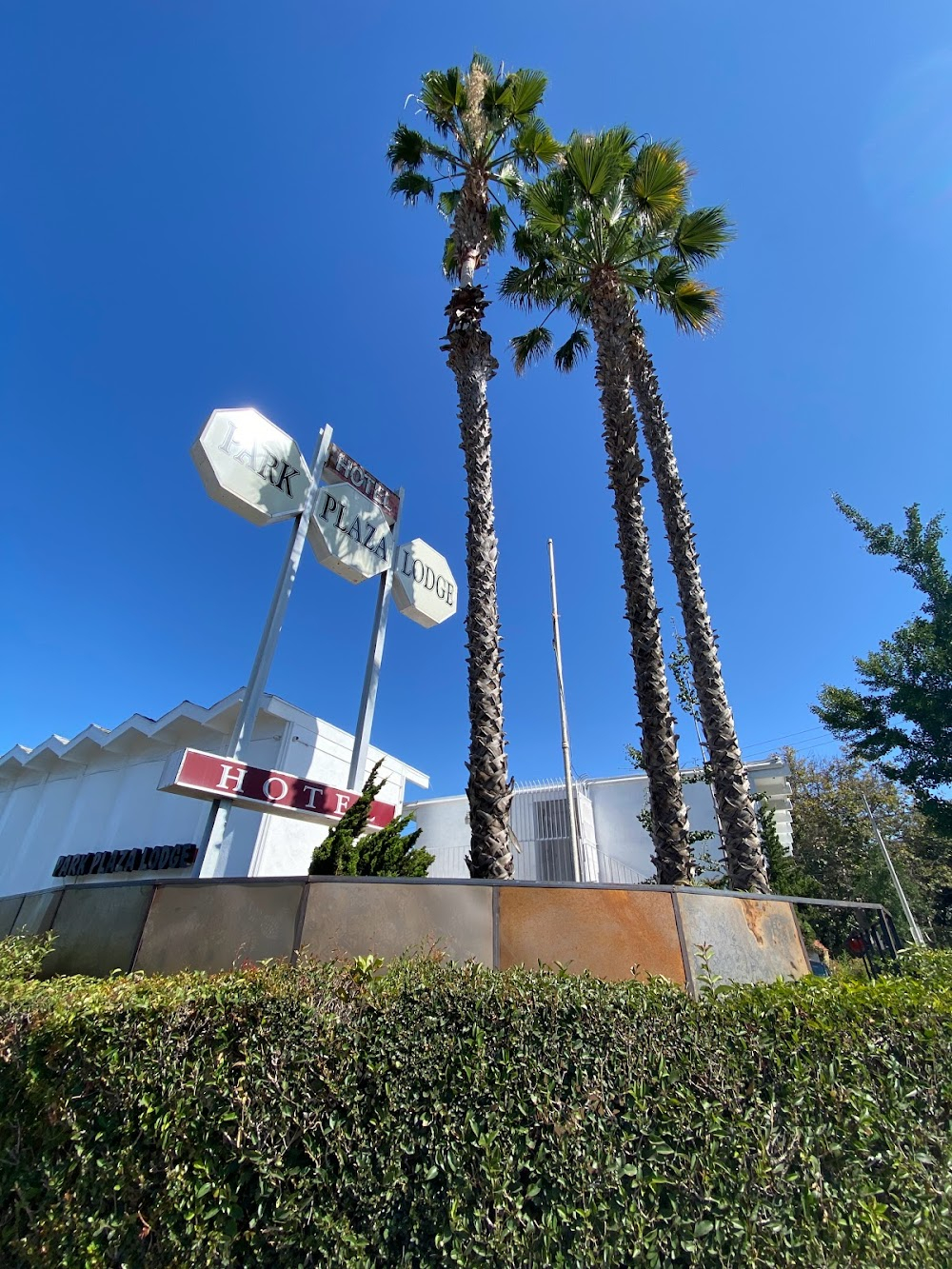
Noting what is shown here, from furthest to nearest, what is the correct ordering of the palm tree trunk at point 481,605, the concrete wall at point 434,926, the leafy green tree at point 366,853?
1. the palm tree trunk at point 481,605
2. the leafy green tree at point 366,853
3. the concrete wall at point 434,926

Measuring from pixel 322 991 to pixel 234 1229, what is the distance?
990mm

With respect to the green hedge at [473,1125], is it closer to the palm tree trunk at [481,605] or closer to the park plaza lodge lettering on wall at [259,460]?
the palm tree trunk at [481,605]

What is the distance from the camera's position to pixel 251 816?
499 inches

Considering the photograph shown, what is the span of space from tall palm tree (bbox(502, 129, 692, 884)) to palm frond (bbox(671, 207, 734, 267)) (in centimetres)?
92

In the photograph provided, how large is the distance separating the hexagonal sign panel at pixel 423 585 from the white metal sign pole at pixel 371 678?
0.27 m

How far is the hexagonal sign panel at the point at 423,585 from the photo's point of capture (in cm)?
1245

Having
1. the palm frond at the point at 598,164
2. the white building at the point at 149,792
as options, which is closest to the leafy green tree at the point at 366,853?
the white building at the point at 149,792

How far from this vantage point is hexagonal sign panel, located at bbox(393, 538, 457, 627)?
1245cm

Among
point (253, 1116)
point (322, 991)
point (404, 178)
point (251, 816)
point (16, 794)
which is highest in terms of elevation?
point (404, 178)

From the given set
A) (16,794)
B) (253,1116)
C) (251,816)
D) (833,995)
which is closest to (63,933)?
(253,1116)

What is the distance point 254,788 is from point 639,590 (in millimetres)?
6345

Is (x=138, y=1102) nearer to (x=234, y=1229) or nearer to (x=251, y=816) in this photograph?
(x=234, y=1229)

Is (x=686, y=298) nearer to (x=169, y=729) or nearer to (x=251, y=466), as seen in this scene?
(x=251, y=466)

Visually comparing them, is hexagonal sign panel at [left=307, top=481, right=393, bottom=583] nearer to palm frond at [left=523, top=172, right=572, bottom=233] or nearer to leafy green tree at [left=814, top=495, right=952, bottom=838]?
palm frond at [left=523, top=172, right=572, bottom=233]
